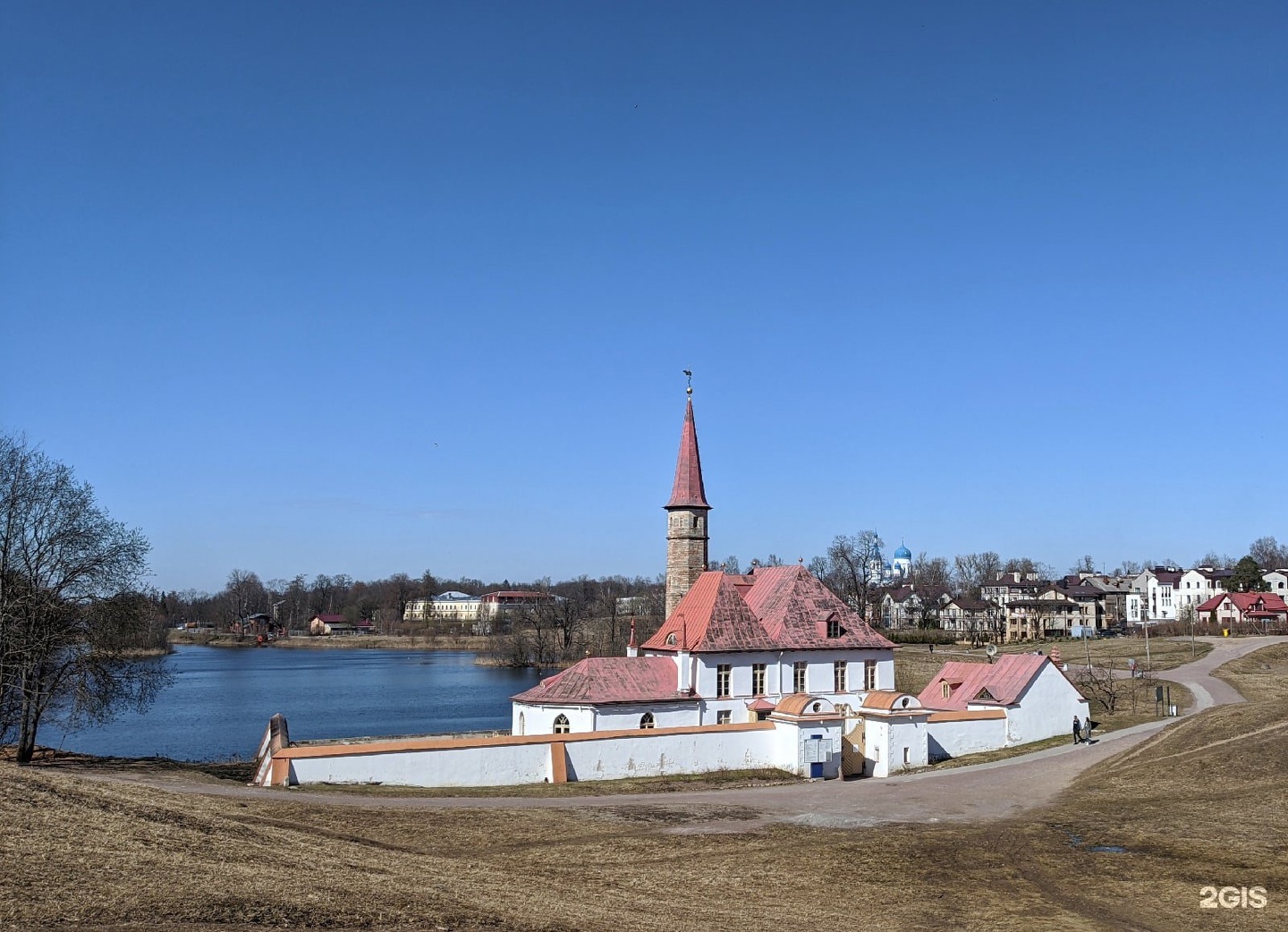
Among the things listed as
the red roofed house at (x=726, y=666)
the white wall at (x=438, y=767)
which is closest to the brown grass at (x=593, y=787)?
the white wall at (x=438, y=767)

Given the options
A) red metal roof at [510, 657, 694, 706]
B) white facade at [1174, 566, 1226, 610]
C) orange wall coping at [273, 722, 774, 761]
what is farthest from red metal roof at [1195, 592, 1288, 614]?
orange wall coping at [273, 722, 774, 761]

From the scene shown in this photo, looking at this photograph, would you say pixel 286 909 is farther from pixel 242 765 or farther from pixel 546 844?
pixel 242 765

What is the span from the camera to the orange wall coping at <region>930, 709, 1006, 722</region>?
35.8 m

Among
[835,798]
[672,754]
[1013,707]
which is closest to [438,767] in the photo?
[672,754]

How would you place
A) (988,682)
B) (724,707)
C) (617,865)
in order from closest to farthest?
1. (617,865)
2. (988,682)
3. (724,707)

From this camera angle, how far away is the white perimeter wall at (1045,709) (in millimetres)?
37344

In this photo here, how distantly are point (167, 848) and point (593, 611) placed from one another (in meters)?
93.8

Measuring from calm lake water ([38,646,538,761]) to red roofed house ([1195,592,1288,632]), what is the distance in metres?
67.1

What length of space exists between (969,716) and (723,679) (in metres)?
9.40

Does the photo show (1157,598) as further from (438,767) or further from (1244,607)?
(438,767)

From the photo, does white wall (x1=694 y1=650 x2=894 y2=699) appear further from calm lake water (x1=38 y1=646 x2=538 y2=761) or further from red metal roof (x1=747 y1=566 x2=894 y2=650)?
calm lake water (x1=38 y1=646 x2=538 y2=761)

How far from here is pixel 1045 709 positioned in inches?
1490

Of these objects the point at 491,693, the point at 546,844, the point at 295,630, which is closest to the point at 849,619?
the point at 546,844

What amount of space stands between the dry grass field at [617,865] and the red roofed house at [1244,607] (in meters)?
83.4
